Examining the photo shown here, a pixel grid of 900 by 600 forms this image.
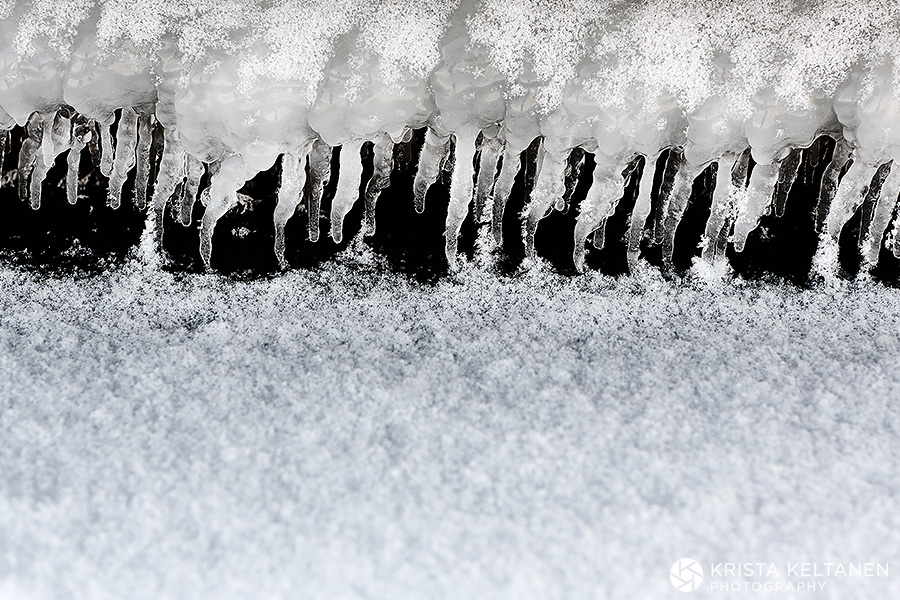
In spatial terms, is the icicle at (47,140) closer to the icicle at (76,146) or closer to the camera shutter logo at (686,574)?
the icicle at (76,146)

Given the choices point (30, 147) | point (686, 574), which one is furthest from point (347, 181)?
point (686, 574)

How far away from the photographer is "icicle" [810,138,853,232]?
0.69m

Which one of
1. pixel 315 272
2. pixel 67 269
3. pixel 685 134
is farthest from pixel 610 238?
pixel 67 269

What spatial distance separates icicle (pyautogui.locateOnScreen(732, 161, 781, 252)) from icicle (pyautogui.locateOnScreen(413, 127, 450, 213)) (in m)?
0.29

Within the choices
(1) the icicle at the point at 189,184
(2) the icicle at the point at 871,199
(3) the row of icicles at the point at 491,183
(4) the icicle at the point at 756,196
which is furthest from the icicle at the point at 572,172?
(1) the icicle at the point at 189,184

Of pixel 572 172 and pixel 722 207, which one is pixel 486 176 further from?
pixel 722 207

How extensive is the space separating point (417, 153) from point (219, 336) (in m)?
0.31

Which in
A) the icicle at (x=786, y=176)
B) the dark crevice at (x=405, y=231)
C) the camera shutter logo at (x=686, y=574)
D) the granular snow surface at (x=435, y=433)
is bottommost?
the camera shutter logo at (x=686, y=574)

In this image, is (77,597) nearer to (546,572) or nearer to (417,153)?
(546,572)

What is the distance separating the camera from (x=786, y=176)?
2.40ft

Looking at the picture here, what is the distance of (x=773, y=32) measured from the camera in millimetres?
666

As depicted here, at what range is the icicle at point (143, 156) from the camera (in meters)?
0.77

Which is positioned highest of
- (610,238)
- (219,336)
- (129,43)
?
(129,43)

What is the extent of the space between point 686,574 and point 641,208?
359mm
